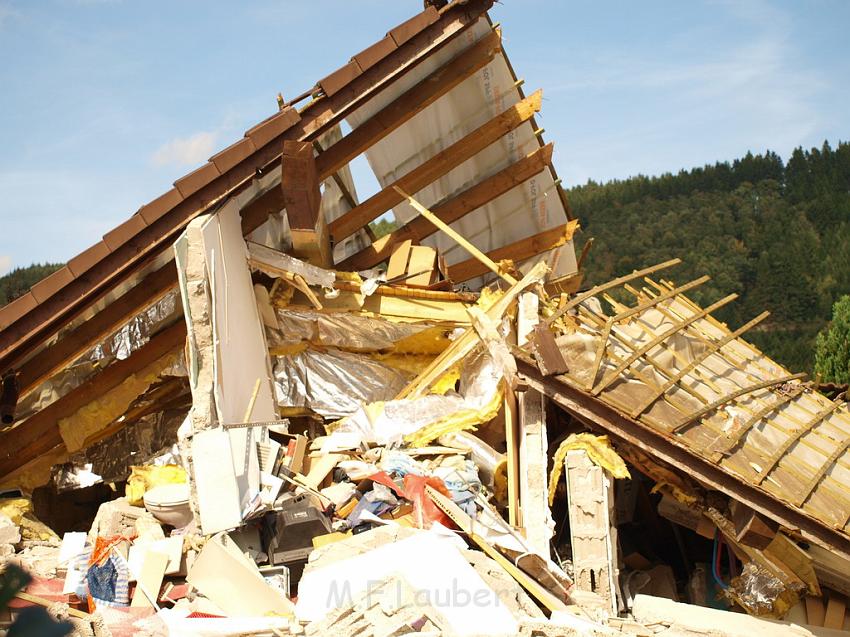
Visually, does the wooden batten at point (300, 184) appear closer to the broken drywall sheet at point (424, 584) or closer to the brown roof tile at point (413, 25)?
the brown roof tile at point (413, 25)

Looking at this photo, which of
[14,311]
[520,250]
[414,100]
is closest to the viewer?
[14,311]

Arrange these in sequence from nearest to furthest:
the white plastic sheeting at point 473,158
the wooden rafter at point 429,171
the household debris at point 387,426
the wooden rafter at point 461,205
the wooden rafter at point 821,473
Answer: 1. the household debris at point 387,426
2. the wooden rafter at point 821,473
3. the white plastic sheeting at point 473,158
4. the wooden rafter at point 429,171
5. the wooden rafter at point 461,205

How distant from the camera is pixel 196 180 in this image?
7.06m

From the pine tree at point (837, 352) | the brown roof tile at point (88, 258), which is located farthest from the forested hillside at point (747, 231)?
the brown roof tile at point (88, 258)

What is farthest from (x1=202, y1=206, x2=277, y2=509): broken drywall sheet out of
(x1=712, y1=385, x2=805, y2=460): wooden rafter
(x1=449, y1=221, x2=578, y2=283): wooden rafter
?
(x1=712, y1=385, x2=805, y2=460): wooden rafter

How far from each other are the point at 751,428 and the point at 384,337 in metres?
3.56

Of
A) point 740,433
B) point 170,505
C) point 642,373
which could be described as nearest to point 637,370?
point 642,373

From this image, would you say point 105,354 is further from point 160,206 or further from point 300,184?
point 300,184

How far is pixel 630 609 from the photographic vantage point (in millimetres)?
7324

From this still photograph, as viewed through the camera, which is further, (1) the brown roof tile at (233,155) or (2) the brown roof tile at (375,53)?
(2) the brown roof tile at (375,53)

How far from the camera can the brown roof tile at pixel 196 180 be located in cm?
703

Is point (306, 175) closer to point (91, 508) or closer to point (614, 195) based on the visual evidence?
point (91, 508)

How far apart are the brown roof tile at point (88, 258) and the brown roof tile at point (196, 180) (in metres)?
0.73

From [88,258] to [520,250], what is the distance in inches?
209
